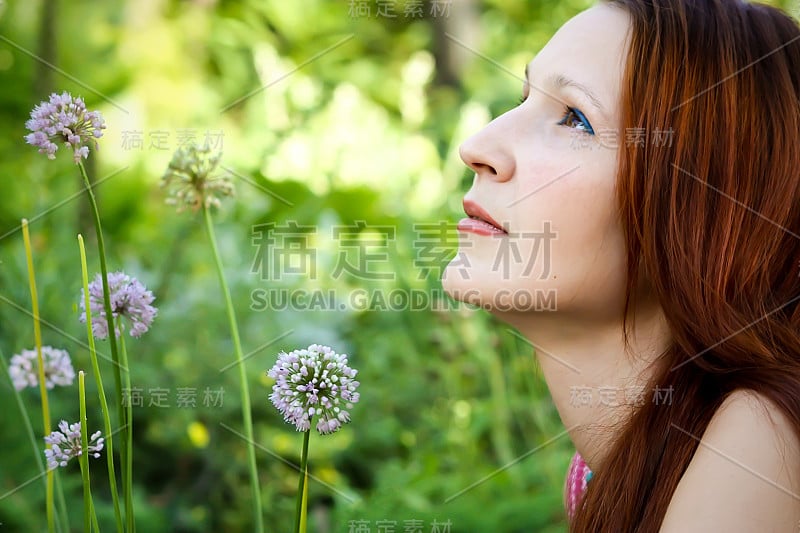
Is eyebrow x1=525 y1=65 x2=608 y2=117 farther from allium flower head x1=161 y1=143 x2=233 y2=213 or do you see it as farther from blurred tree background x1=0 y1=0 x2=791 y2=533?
blurred tree background x1=0 y1=0 x2=791 y2=533

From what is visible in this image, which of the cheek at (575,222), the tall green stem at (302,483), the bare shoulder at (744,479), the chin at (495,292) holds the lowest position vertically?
the bare shoulder at (744,479)

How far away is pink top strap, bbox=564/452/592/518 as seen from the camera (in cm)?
116

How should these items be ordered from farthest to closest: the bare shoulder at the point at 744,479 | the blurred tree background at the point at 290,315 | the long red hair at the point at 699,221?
the blurred tree background at the point at 290,315, the long red hair at the point at 699,221, the bare shoulder at the point at 744,479

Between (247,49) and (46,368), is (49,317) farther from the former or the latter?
(247,49)

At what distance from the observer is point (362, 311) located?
7.58ft

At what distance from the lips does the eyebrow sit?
15 centimetres

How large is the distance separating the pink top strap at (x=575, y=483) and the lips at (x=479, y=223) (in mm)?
398

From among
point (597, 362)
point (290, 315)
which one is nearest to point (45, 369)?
point (597, 362)

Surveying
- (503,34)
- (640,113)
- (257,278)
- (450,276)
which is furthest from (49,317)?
(503,34)

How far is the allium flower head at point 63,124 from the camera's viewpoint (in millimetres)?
657

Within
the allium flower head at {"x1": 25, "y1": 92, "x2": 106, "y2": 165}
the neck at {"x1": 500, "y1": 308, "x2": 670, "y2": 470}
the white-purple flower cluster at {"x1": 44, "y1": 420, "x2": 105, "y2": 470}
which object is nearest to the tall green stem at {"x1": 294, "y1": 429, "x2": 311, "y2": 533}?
the white-purple flower cluster at {"x1": 44, "y1": 420, "x2": 105, "y2": 470}

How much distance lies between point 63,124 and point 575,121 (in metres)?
0.50

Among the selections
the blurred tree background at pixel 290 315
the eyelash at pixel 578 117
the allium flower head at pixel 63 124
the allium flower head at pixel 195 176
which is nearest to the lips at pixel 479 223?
the eyelash at pixel 578 117

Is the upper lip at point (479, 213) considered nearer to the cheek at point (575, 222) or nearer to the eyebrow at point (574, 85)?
the cheek at point (575, 222)
